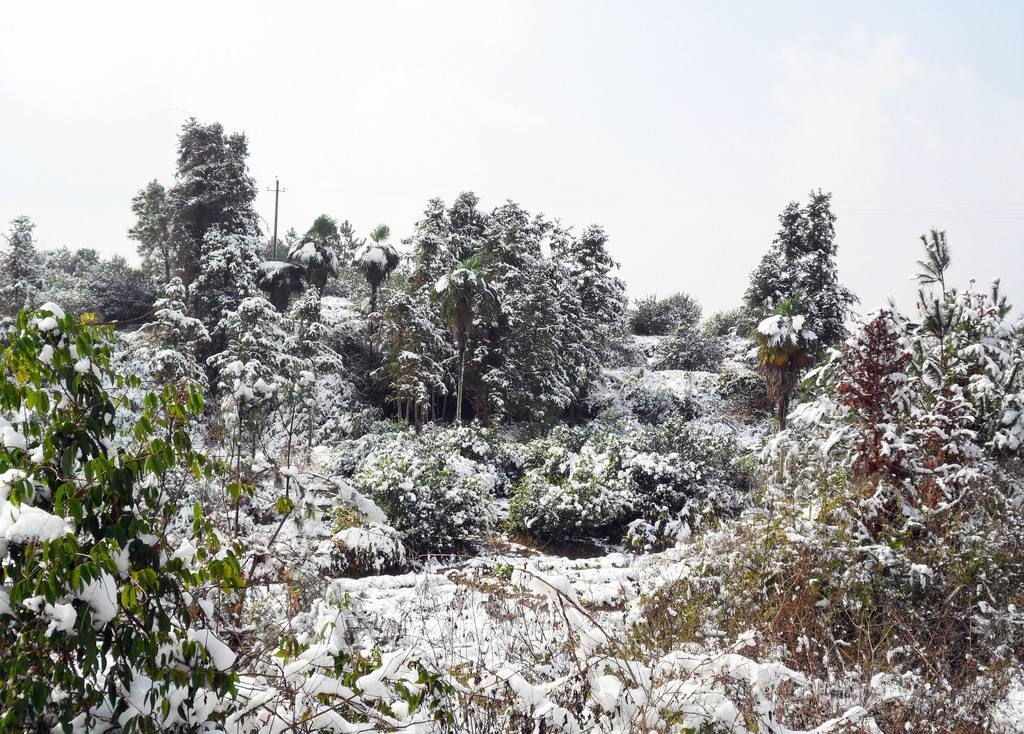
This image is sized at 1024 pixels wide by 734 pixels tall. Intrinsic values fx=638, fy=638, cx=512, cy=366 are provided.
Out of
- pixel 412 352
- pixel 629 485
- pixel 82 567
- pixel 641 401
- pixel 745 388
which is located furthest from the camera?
pixel 745 388

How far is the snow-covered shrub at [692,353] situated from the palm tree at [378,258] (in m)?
12.7

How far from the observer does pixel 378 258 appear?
Result: 21594 millimetres

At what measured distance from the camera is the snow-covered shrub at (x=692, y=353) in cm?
2752

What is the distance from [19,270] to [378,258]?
59.4 feet

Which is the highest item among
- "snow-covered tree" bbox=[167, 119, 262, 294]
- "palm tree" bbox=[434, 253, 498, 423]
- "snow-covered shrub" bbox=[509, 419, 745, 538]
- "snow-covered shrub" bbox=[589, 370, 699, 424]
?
"snow-covered tree" bbox=[167, 119, 262, 294]

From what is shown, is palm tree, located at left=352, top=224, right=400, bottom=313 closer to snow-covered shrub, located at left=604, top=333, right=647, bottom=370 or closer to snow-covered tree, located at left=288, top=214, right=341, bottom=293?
snow-covered tree, located at left=288, top=214, right=341, bottom=293

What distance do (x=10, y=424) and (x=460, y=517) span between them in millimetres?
8669

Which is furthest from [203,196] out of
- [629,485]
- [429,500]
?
[629,485]

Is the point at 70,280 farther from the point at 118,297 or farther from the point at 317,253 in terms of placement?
the point at 317,253

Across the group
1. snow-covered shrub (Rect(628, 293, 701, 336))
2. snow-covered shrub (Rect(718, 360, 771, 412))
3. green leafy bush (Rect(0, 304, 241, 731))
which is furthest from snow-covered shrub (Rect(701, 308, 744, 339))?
green leafy bush (Rect(0, 304, 241, 731))

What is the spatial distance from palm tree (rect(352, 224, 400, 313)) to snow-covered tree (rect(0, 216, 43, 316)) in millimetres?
15038

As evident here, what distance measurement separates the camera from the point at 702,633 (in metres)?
5.07

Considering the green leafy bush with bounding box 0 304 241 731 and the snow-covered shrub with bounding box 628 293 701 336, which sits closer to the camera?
the green leafy bush with bounding box 0 304 241 731

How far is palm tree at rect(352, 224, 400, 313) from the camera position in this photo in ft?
70.9
